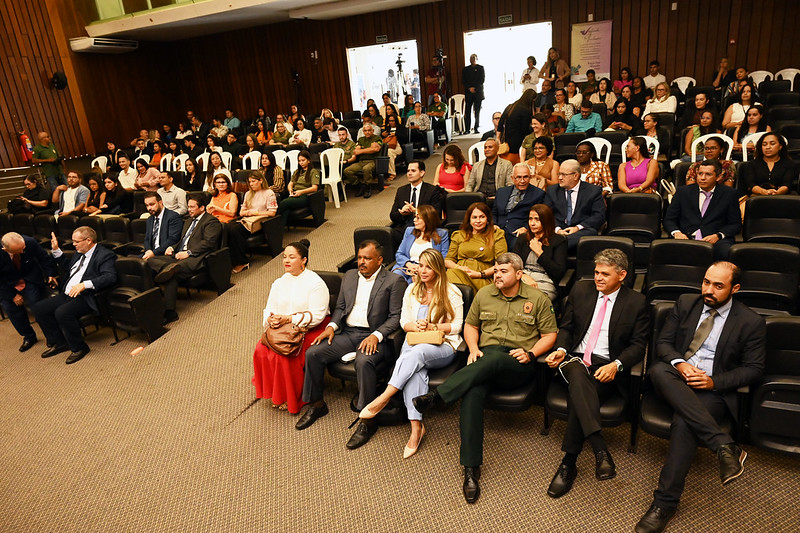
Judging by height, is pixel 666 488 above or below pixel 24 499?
above

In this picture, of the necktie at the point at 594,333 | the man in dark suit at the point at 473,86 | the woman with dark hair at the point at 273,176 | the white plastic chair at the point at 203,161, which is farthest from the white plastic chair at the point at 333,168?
the necktie at the point at 594,333

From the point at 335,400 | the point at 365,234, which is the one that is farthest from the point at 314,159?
the point at 335,400

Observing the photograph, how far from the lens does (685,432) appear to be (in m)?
2.31

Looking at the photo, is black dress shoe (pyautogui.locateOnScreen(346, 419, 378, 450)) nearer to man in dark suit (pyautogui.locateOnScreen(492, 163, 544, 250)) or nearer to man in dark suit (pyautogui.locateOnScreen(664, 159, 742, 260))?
man in dark suit (pyautogui.locateOnScreen(492, 163, 544, 250))

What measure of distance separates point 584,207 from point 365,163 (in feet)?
14.7

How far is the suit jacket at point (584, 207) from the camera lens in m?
4.18

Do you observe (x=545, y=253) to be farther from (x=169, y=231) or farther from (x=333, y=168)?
(x=333, y=168)

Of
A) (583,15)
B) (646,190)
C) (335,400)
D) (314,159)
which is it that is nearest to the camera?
(335,400)

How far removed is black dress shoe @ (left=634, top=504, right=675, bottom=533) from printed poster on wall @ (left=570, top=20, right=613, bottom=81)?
944cm

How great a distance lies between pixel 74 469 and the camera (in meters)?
3.14

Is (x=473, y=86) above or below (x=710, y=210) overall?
above

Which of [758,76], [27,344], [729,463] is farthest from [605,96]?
[27,344]

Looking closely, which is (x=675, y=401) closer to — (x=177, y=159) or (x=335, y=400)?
(x=335, y=400)

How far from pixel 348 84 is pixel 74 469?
1109cm
